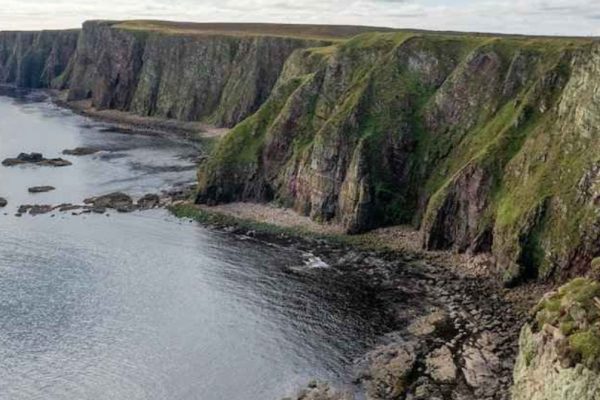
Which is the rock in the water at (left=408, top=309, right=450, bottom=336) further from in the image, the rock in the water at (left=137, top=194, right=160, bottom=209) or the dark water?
the rock in the water at (left=137, top=194, right=160, bottom=209)

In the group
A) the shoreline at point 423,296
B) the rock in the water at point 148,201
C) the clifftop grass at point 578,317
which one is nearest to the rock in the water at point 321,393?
the shoreline at point 423,296

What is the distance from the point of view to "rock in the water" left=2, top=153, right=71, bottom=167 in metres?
157

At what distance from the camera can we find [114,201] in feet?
408

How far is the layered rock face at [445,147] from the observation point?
261 ft

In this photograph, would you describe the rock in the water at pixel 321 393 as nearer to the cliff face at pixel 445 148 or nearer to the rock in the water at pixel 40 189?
the cliff face at pixel 445 148

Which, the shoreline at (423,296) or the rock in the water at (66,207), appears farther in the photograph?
the rock in the water at (66,207)

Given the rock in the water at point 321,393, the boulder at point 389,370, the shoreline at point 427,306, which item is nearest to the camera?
the rock in the water at point 321,393

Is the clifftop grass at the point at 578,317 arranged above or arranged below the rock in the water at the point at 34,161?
above

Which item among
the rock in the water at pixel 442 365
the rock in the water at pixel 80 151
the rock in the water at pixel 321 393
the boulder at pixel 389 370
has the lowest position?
the rock in the water at pixel 321 393

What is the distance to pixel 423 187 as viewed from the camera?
103000mm

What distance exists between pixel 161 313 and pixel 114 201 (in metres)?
51.7

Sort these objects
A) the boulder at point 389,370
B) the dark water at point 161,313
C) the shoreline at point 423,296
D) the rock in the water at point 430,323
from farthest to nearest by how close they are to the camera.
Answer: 1. the rock in the water at point 430,323
2. the dark water at point 161,313
3. the shoreline at point 423,296
4. the boulder at point 389,370

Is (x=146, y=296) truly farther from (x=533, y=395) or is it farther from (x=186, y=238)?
(x=533, y=395)

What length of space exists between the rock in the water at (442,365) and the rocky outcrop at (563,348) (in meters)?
9.02
